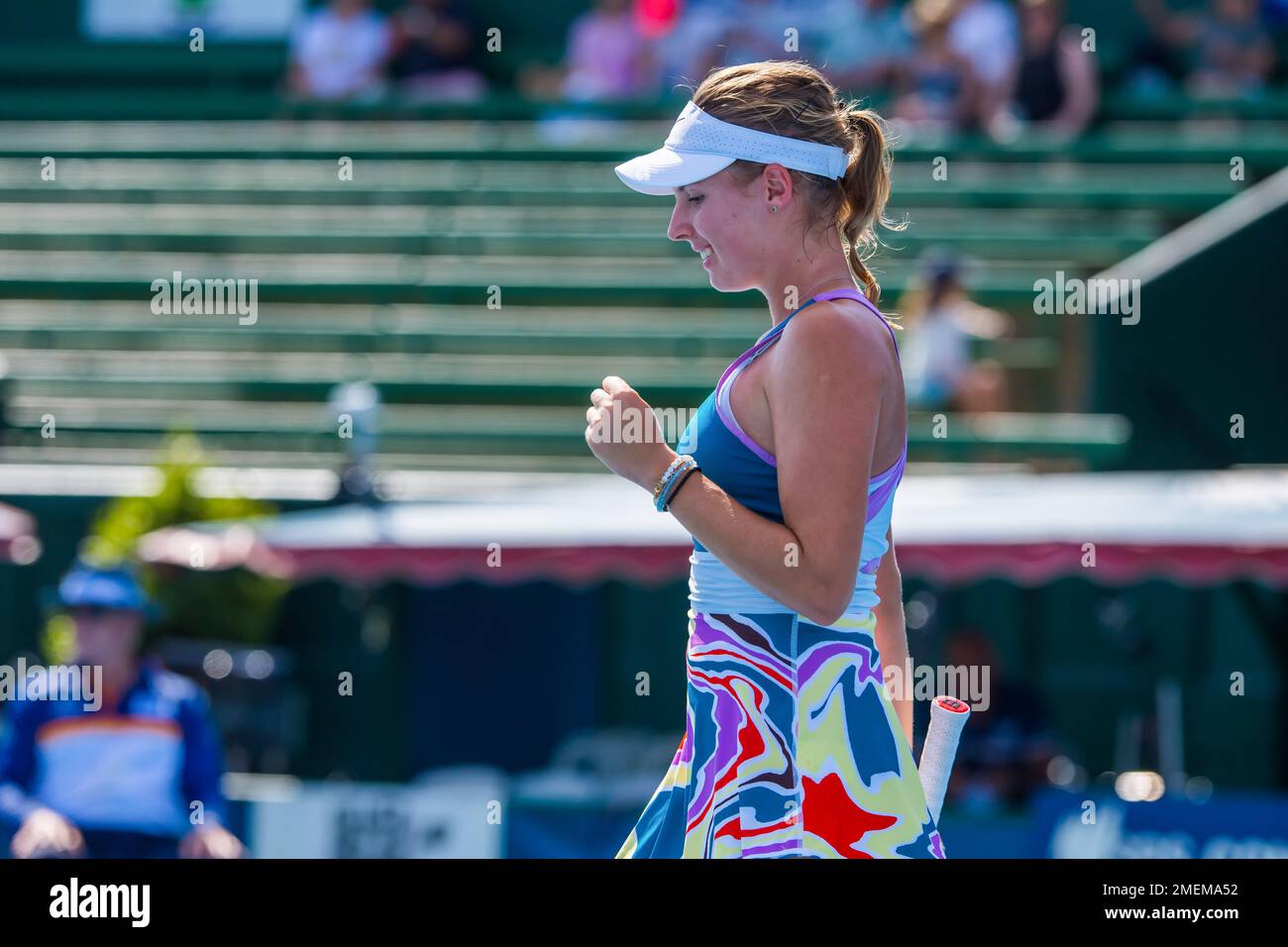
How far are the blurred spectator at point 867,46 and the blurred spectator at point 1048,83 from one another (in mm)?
796

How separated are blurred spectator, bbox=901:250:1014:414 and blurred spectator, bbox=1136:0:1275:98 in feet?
9.99

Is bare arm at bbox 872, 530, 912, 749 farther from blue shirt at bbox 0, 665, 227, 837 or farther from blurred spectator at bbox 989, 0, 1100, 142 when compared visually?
blurred spectator at bbox 989, 0, 1100, 142

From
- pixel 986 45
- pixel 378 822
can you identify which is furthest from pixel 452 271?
pixel 378 822

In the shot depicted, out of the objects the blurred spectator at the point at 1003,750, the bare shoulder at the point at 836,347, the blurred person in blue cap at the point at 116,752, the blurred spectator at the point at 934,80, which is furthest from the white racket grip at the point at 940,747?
the blurred spectator at the point at 934,80

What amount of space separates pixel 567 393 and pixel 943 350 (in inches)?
98.1

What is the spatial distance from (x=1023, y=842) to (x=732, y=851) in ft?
16.5

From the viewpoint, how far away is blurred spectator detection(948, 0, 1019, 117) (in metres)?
11.8

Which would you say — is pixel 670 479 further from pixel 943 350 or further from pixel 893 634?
pixel 943 350

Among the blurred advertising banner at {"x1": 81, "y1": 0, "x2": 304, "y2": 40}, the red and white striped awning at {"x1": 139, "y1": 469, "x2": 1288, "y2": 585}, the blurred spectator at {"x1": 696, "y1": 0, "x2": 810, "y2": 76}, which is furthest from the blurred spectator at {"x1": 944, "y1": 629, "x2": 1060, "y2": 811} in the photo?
the blurred advertising banner at {"x1": 81, "y1": 0, "x2": 304, "y2": 40}

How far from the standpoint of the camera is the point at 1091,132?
40.1 feet

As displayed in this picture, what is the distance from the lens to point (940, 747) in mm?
2660

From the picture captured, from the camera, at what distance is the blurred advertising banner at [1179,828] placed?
682 cm

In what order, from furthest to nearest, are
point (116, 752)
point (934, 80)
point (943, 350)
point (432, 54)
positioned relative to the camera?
point (432, 54) < point (934, 80) < point (943, 350) < point (116, 752)
